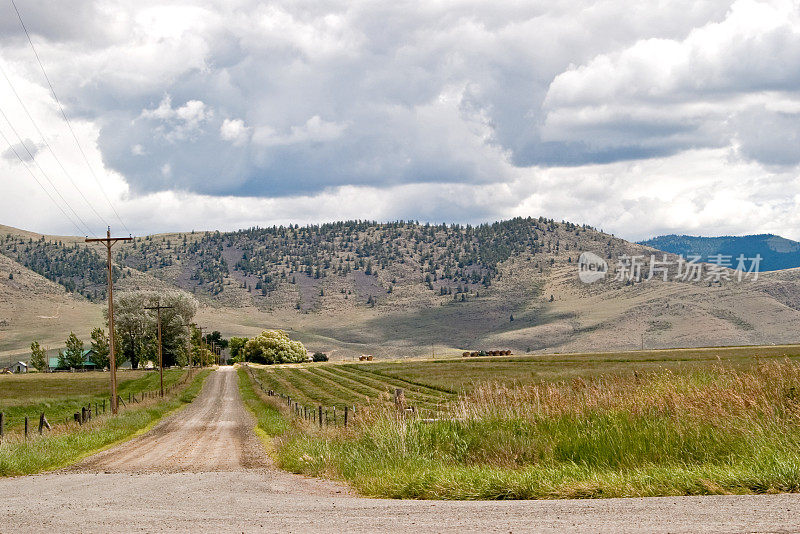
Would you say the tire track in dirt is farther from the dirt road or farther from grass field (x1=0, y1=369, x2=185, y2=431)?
grass field (x1=0, y1=369, x2=185, y2=431)

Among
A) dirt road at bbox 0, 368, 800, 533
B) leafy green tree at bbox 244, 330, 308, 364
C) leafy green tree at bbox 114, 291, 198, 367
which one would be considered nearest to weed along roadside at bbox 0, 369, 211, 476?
dirt road at bbox 0, 368, 800, 533

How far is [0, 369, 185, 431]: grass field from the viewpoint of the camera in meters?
65.3

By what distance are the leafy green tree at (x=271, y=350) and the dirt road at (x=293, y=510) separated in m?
154

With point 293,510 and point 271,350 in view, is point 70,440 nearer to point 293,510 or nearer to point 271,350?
point 293,510

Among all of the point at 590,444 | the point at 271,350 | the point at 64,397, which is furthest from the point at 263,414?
the point at 271,350

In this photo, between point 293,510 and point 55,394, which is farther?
point 55,394

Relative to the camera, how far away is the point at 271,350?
173875 millimetres

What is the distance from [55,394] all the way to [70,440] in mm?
63994

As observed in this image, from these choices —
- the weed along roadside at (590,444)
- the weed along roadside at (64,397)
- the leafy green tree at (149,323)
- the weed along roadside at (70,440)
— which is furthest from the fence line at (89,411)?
the leafy green tree at (149,323)

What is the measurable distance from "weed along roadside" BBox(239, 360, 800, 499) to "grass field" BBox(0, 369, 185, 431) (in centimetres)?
3775

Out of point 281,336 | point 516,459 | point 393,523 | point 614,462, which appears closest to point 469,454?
point 516,459

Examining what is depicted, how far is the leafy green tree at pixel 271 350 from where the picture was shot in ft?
571

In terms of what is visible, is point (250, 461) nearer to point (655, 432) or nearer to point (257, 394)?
point (655, 432)

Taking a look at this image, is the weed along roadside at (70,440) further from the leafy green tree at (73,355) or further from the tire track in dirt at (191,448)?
the leafy green tree at (73,355)
